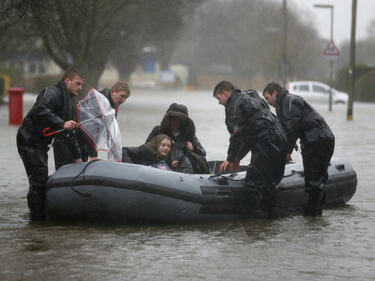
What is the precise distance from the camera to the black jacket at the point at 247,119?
9734 mm

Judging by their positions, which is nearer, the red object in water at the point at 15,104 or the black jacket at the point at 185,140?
the black jacket at the point at 185,140

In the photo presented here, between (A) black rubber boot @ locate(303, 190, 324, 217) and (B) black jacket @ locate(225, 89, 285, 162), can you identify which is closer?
(B) black jacket @ locate(225, 89, 285, 162)

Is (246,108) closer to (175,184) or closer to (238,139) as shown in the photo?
(238,139)

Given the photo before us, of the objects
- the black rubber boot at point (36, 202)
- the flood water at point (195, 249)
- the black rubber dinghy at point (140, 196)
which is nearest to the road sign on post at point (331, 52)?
the flood water at point (195, 249)

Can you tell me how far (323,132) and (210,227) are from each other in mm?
1722

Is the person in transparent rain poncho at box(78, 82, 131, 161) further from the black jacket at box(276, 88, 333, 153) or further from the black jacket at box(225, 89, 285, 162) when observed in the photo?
the black jacket at box(276, 88, 333, 153)

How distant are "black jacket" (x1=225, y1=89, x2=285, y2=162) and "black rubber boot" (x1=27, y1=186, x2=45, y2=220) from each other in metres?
2.14

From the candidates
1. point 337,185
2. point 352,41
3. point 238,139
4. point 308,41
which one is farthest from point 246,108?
point 308,41

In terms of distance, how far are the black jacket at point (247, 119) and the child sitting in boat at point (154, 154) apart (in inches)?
31.7

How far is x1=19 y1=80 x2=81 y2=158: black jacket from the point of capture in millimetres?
9289

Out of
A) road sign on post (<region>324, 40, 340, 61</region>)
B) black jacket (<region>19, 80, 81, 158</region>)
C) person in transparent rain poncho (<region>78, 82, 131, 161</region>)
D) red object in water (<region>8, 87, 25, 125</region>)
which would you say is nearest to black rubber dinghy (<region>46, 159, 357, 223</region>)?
black jacket (<region>19, 80, 81, 158</region>)

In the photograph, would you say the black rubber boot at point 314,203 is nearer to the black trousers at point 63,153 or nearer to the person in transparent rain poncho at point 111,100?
the person in transparent rain poncho at point 111,100

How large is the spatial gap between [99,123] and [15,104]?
645 inches

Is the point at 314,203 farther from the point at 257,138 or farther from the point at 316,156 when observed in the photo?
the point at 257,138
